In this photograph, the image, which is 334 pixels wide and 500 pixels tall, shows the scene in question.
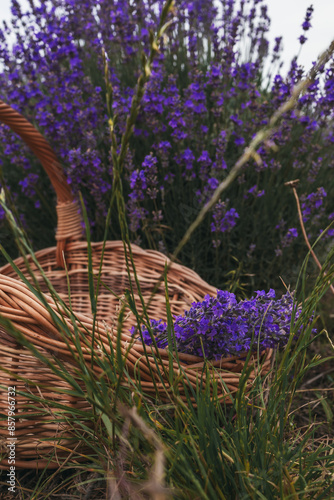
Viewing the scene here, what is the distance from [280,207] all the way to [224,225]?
18.6 inches

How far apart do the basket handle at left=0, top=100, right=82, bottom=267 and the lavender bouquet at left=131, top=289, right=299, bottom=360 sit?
2.64 ft

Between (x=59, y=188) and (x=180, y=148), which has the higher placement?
(x=180, y=148)

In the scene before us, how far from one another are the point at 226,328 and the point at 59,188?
3.18 feet

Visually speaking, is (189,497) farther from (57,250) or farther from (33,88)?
(33,88)

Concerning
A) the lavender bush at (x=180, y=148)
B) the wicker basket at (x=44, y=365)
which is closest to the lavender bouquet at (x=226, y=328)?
the wicker basket at (x=44, y=365)

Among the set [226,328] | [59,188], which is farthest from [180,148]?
[226,328]

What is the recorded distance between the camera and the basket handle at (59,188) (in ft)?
5.08

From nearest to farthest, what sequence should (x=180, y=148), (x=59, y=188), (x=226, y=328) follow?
(x=226, y=328) < (x=59, y=188) < (x=180, y=148)

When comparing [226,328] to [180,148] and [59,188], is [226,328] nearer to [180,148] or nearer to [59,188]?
[59,188]

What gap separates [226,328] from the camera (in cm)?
98

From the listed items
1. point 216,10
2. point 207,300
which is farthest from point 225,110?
point 207,300

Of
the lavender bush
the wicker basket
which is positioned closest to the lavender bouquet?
the wicker basket

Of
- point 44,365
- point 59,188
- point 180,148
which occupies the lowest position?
point 44,365

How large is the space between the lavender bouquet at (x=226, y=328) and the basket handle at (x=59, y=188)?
0.81 metres
